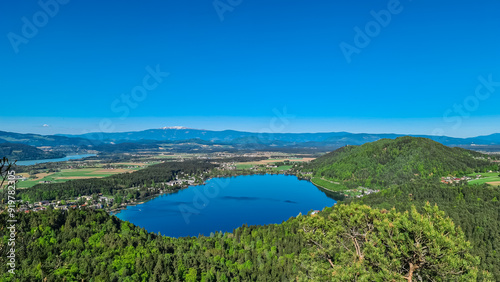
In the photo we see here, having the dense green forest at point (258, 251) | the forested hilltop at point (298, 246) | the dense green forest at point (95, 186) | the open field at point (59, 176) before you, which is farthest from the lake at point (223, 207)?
the open field at point (59, 176)

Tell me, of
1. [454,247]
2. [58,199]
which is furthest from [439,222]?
[58,199]

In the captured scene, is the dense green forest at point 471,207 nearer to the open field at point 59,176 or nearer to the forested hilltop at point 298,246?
the forested hilltop at point 298,246

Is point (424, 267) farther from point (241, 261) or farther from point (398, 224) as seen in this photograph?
point (241, 261)

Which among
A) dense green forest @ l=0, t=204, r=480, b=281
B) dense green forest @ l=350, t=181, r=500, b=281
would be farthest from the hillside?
dense green forest @ l=0, t=204, r=480, b=281

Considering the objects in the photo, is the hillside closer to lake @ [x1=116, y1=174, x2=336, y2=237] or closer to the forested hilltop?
lake @ [x1=116, y1=174, x2=336, y2=237]

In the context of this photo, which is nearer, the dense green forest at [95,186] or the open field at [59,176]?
the dense green forest at [95,186]
